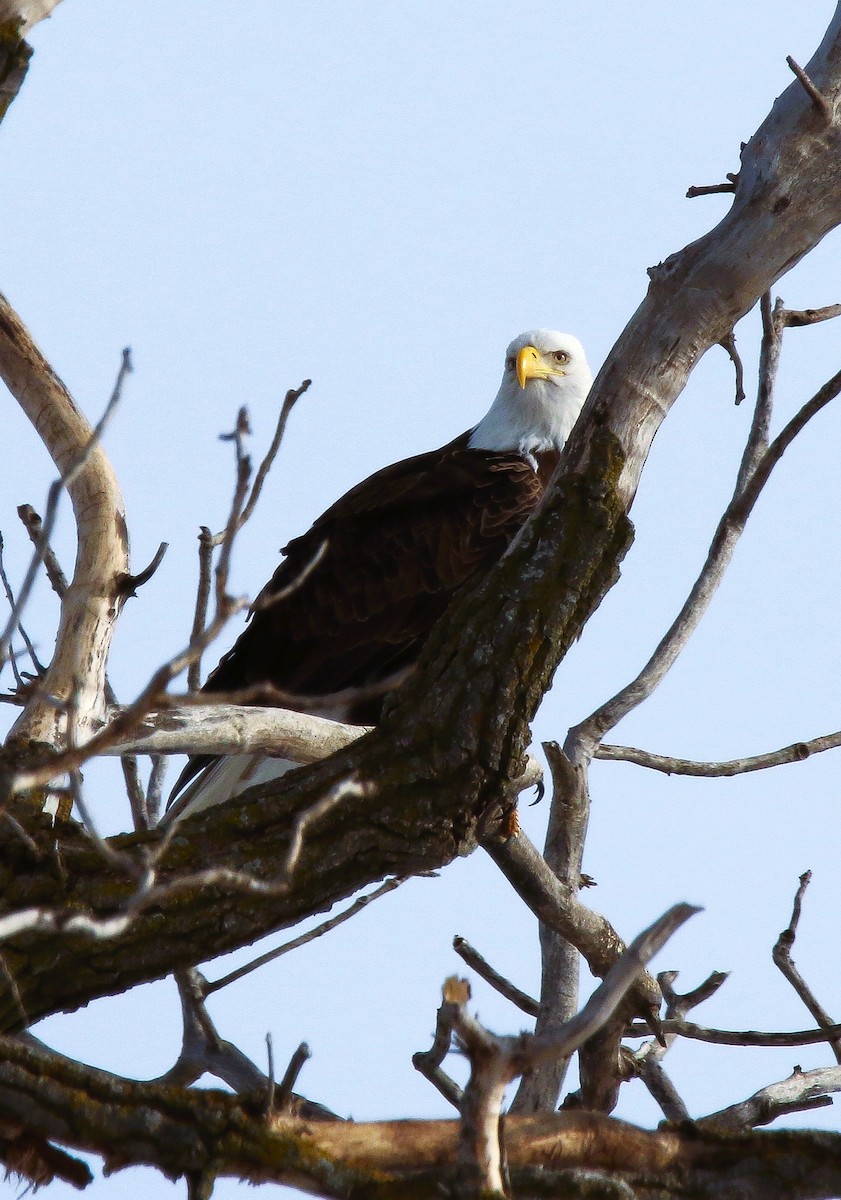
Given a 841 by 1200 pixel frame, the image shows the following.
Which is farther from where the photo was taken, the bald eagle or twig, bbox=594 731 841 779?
the bald eagle

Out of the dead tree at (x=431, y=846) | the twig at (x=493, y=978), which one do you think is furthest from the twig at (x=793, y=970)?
the twig at (x=493, y=978)

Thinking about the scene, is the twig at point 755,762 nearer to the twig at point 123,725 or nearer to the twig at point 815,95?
the twig at point 815,95

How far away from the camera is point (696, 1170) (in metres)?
3.01

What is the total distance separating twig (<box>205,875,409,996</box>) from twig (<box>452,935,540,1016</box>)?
0.35 meters

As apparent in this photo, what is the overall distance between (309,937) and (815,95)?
2.58 meters

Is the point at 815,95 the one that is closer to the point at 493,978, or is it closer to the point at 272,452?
the point at 272,452

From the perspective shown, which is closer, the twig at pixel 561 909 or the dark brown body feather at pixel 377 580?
the twig at pixel 561 909

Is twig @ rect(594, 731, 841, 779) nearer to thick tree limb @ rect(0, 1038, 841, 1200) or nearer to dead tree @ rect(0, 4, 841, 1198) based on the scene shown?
dead tree @ rect(0, 4, 841, 1198)

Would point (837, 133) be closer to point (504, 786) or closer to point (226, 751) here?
point (504, 786)

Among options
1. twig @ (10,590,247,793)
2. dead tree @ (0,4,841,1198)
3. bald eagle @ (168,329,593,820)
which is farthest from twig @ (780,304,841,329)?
twig @ (10,590,247,793)

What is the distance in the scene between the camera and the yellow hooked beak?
680cm

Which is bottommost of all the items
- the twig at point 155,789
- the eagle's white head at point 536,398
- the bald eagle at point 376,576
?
the twig at point 155,789

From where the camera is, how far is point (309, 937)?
4.21 meters

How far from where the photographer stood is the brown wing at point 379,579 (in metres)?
5.98
